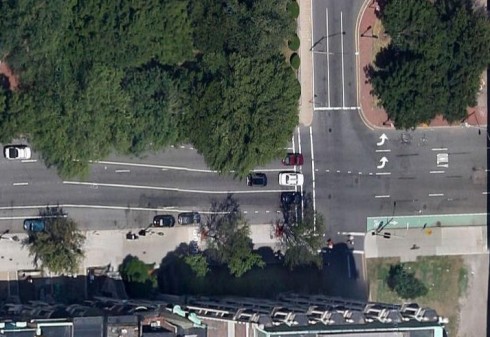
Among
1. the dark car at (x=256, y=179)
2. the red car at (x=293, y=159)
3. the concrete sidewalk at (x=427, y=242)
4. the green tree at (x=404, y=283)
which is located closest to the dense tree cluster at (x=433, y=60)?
the red car at (x=293, y=159)

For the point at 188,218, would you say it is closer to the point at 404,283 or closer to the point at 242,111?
the point at 242,111

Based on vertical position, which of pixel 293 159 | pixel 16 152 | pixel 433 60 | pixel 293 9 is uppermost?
pixel 293 9

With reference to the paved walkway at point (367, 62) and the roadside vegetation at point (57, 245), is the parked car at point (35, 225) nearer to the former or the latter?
the roadside vegetation at point (57, 245)

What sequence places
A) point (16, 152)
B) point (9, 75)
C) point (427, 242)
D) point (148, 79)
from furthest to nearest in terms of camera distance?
Answer: point (427, 242)
point (16, 152)
point (9, 75)
point (148, 79)

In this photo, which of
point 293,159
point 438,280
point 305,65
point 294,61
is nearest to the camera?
point 294,61

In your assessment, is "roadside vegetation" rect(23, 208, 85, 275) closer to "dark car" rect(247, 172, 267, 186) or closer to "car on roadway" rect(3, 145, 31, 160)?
"car on roadway" rect(3, 145, 31, 160)

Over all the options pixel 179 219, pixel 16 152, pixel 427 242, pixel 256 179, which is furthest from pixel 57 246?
pixel 427 242

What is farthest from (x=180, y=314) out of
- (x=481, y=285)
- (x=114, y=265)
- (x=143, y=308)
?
(x=481, y=285)
